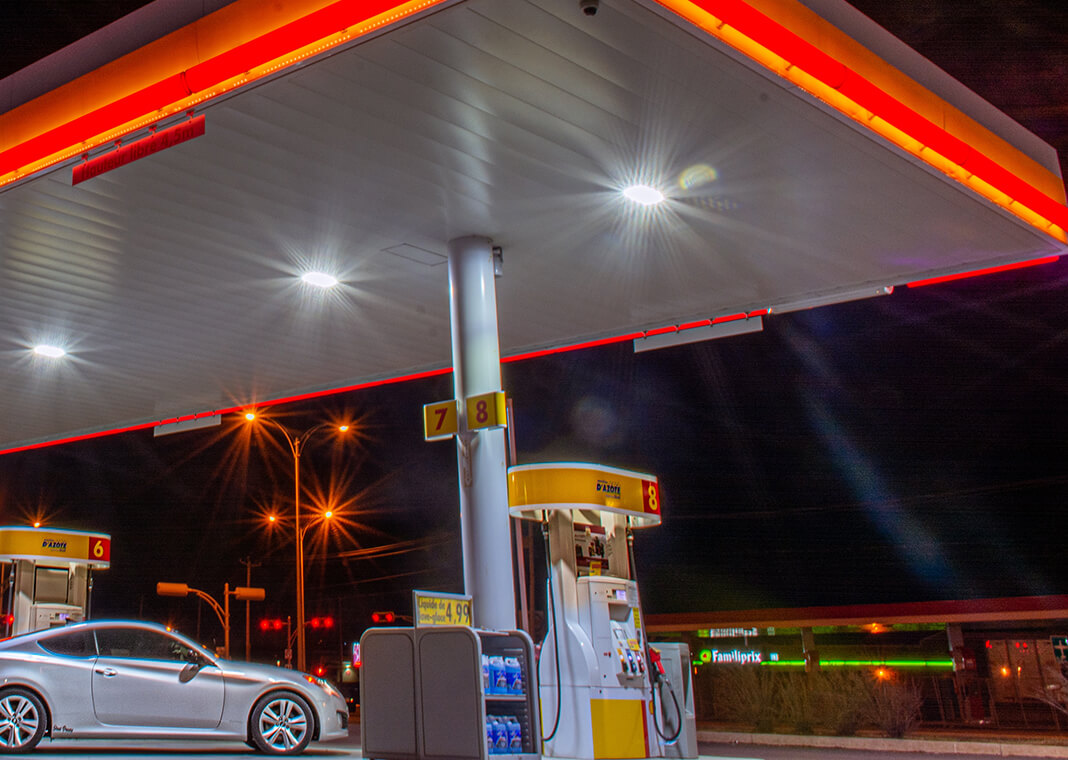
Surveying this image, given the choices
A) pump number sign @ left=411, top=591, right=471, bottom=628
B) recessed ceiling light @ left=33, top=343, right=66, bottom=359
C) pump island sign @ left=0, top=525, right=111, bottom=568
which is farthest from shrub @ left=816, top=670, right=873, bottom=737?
recessed ceiling light @ left=33, top=343, right=66, bottom=359

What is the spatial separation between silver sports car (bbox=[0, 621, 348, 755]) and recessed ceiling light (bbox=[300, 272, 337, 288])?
165 inches

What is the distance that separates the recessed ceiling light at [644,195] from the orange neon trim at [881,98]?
2213mm

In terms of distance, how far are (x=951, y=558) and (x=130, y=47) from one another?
98.9ft

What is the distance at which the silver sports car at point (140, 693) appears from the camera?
9.53m

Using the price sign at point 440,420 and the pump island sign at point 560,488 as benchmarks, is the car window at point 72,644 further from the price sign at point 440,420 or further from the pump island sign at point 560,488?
the pump island sign at point 560,488

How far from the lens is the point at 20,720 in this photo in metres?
9.43

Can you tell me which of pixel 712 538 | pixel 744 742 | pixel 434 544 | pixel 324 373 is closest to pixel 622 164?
pixel 324 373

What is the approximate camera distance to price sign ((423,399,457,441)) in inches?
390

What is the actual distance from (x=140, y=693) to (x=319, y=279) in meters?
4.88

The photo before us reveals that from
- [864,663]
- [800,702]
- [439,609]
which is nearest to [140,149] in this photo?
[439,609]

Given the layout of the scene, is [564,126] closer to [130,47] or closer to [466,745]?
[130,47]

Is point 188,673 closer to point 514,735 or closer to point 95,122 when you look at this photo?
point 514,735

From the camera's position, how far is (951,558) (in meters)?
31.3

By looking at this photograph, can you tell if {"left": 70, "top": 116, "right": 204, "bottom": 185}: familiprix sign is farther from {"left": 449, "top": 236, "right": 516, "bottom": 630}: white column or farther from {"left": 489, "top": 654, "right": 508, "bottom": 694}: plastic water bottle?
{"left": 489, "top": 654, "right": 508, "bottom": 694}: plastic water bottle
